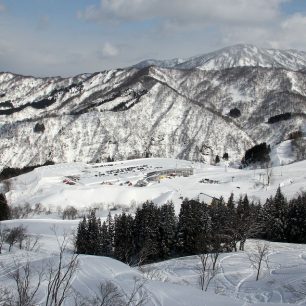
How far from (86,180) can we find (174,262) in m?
90.1

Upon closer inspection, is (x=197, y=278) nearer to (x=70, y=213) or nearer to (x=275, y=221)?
(x=275, y=221)

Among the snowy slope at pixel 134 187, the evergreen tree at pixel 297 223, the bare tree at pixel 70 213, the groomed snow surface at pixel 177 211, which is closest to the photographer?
the groomed snow surface at pixel 177 211

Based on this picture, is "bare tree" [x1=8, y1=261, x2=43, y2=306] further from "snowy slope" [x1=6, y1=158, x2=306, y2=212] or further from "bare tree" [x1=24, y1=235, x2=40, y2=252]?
"snowy slope" [x1=6, y1=158, x2=306, y2=212]

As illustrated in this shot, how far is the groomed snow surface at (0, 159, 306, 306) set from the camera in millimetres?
28872

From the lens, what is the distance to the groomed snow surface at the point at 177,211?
28.9 metres

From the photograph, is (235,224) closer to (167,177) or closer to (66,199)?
(66,199)

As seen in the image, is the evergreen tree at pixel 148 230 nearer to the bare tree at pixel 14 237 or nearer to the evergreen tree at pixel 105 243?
the evergreen tree at pixel 105 243

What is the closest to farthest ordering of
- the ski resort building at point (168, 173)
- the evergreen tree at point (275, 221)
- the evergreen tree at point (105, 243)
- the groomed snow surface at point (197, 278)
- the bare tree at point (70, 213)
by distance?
the groomed snow surface at point (197, 278) < the evergreen tree at point (105, 243) < the evergreen tree at point (275, 221) < the bare tree at point (70, 213) < the ski resort building at point (168, 173)

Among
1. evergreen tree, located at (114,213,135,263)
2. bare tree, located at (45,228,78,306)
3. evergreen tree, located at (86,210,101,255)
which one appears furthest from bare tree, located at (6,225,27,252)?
bare tree, located at (45,228,78,306)

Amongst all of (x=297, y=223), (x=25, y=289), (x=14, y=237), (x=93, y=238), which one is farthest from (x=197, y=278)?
(x=25, y=289)

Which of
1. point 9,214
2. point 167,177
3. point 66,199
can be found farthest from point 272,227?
point 167,177

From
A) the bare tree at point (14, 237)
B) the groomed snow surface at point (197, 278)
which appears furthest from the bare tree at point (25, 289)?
the bare tree at point (14, 237)

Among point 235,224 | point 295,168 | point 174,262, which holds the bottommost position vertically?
point 174,262

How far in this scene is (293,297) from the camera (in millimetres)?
33938
